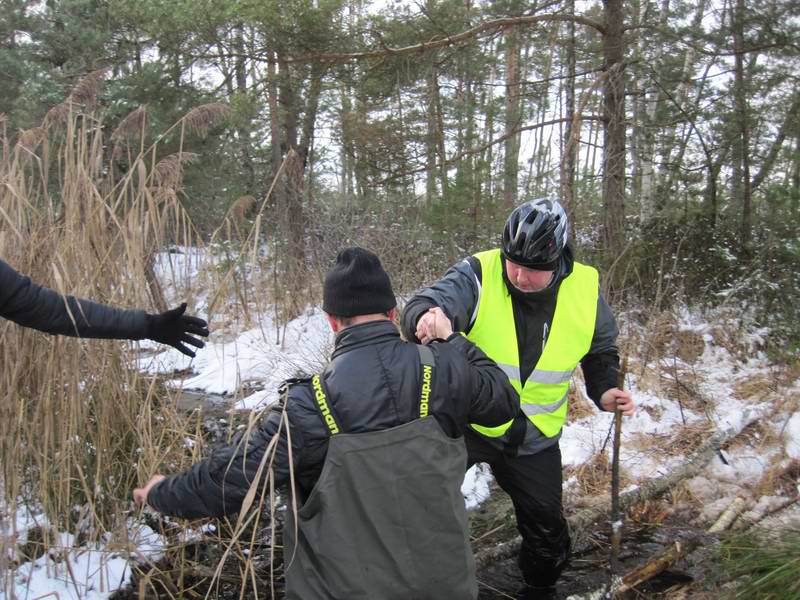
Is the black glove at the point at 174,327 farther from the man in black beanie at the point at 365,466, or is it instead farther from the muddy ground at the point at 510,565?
the muddy ground at the point at 510,565

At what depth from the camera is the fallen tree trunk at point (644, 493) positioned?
3.26 m

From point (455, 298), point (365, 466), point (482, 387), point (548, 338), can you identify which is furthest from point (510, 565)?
point (365, 466)

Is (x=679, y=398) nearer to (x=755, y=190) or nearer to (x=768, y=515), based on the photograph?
(x=768, y=515)

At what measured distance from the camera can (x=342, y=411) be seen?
Answer: 177 cm

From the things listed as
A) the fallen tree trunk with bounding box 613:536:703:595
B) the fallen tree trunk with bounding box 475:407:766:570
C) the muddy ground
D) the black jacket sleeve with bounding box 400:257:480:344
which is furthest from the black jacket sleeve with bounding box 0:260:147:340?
the fallen tree trunk with bounding box 613:536:703:595

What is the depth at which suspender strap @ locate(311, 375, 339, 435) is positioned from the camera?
5.79ft

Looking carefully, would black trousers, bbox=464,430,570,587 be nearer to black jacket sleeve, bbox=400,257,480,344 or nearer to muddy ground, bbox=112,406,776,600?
muddy ground, bbox=112,406,776,600

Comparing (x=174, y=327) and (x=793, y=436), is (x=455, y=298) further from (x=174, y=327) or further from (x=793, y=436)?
(x=793, y=436)

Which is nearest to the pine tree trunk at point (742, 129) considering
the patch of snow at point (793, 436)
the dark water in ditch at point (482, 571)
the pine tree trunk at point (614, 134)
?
the pine tree trunk at point (614, 134)

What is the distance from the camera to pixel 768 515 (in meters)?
3.31

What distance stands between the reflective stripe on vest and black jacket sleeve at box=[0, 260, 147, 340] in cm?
132

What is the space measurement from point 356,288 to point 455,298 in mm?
820

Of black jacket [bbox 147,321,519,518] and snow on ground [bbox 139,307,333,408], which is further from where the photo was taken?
snow on ground [bbox 139,307,333,408]

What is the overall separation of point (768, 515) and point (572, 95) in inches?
495
